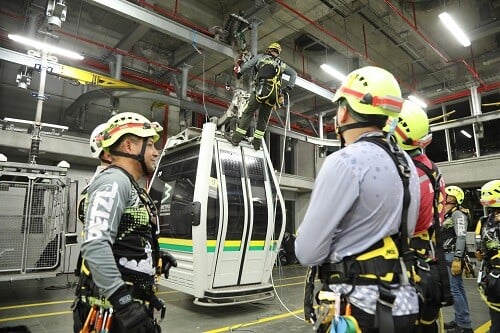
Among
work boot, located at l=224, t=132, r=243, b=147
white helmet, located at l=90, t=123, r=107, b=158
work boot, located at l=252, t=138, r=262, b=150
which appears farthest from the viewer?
work boot, located at l=252, t=138, r=262, b=150

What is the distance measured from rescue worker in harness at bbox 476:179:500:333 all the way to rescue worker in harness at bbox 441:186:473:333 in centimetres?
47

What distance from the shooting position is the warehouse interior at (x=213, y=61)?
Result: 7.28 metres

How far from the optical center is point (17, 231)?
534cm

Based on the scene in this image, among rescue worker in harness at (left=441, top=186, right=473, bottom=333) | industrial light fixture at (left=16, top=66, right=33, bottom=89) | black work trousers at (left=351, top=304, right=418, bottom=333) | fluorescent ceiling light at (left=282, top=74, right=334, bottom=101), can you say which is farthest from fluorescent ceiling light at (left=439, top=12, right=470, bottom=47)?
industrial light fixture at (left=16, top=66, right=33, bottom=89)

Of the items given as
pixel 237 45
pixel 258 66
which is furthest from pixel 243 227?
pixel 237 45

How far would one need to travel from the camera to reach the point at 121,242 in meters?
1.87

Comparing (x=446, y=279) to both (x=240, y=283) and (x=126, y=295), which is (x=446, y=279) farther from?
(x=240, y=283)

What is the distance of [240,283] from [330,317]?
363 cm

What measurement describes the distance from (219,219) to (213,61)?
22.5 ft

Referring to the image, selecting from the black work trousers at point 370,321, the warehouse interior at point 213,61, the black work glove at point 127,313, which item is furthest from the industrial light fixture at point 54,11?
the black work trousers at point 370,321

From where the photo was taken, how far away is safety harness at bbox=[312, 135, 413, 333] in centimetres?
132

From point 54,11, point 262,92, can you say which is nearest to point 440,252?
point 262,92

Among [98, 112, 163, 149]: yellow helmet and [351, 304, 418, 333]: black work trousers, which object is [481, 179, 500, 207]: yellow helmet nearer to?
[351, 304, 418, 333]: black work trousers

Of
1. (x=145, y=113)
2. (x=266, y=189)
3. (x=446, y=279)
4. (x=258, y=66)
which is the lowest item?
(x=446, y=279)
